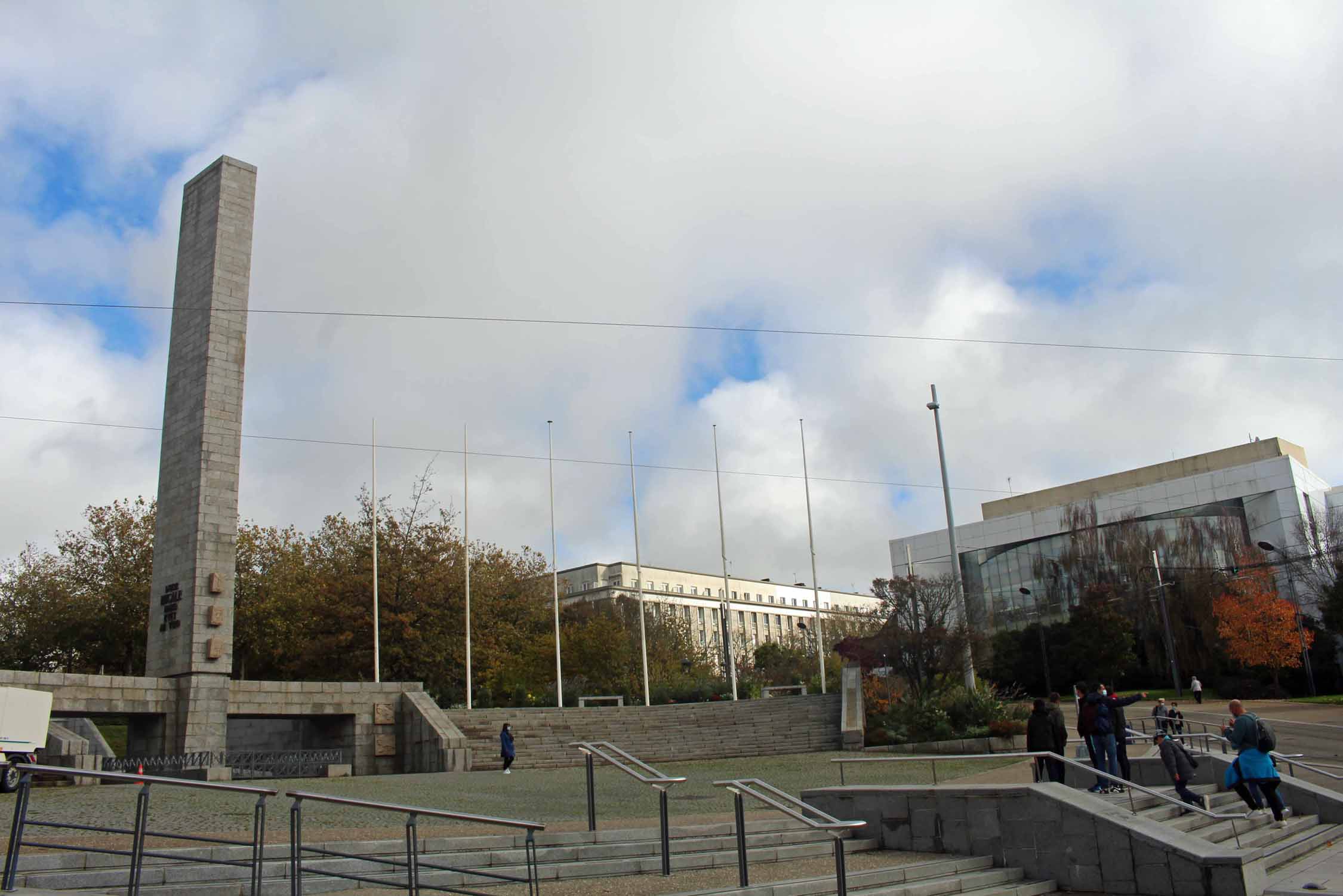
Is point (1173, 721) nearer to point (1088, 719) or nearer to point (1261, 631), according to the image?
point (1088, 719)

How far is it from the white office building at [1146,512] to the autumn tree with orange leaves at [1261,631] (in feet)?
26.3

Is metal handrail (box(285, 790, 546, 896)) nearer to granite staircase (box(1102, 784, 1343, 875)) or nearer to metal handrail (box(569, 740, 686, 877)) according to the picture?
metal handrail (box(569, 740, 686, 877))

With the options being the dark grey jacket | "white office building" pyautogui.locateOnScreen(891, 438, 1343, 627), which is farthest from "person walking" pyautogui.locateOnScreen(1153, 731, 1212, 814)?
"white office building" pyautogui.locateOnScreen(891, 438, 1343, 627)

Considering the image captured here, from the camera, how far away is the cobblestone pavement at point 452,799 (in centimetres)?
1179

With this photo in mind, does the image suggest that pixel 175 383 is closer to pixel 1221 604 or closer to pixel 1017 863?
pixel 1017 863

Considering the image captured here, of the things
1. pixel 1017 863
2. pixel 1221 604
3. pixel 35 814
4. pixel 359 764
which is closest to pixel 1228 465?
pixel 1221 604

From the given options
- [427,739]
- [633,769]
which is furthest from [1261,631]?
[633,769]

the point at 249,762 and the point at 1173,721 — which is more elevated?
the point at 249,762

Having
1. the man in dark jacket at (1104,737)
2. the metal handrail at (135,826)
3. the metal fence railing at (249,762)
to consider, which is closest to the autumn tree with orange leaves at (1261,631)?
the man in dark jacket at (1104,737)

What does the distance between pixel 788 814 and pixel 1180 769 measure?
6701 mm

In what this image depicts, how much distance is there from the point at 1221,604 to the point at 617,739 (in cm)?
3512

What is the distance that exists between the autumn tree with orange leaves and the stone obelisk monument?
1713 inches

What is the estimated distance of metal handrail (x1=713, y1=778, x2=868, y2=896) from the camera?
25.8ft

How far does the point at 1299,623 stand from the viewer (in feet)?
152
